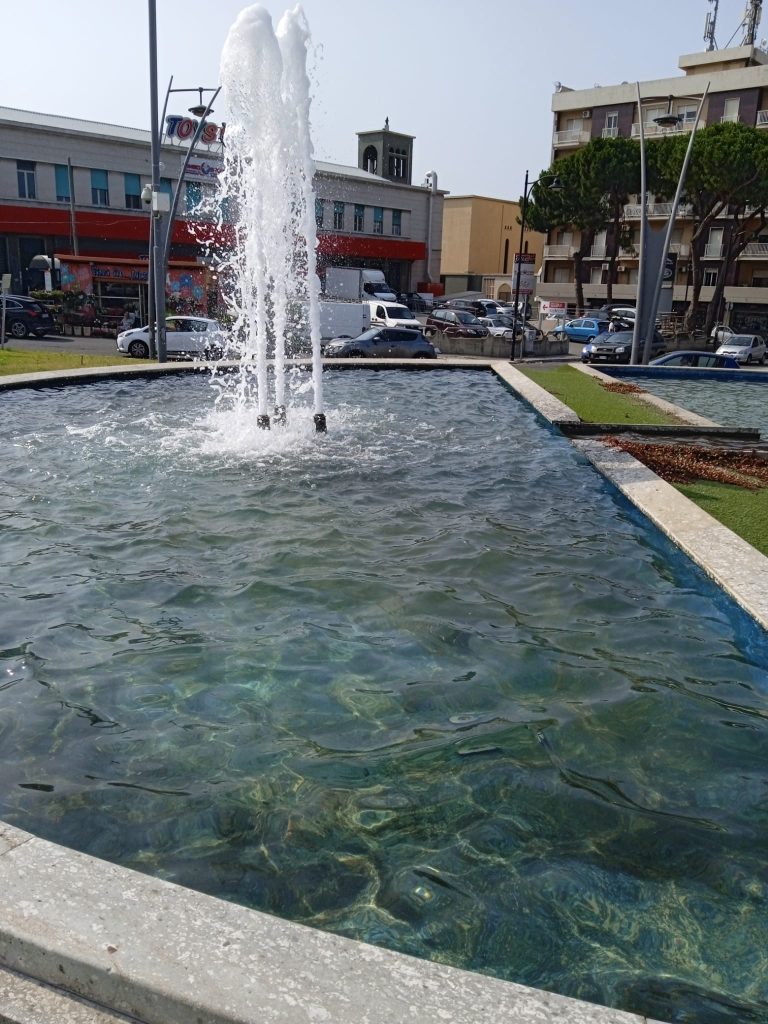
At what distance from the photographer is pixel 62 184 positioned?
4750 centimetres

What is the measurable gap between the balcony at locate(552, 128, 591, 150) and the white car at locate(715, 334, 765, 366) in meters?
30.9

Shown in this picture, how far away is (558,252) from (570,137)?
8496mm

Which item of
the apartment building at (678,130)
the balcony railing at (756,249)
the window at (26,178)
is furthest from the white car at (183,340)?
the balcony railing at (756,249)

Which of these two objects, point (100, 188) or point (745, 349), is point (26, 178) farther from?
point (745, 349)

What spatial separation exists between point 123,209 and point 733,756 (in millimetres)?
51919

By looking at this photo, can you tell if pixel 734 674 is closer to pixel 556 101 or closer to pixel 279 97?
pixel 279 97

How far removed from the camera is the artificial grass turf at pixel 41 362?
19.6 metres

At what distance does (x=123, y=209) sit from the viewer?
4984 centimetres

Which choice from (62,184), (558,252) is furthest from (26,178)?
(558,252)

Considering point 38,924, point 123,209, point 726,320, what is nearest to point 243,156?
point 38,924

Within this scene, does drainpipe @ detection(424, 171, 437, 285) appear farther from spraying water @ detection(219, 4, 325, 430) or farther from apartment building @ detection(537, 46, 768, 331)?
spraying water @ detection(219, 4, 325, 430)

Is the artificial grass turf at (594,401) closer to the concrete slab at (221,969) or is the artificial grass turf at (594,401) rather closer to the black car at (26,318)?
the concrete slab at (221,969)

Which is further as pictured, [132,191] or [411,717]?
[132,191]

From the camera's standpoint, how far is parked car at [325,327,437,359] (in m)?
28.2
